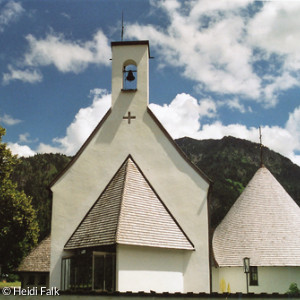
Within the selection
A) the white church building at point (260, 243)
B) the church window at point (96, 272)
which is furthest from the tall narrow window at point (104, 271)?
the white church building at point (260, 243)

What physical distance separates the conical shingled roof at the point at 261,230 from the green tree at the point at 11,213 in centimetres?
1341

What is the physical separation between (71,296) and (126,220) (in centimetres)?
553

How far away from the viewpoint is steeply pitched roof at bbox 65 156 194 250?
53.2 ft

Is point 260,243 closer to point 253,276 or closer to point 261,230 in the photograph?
point 261,230

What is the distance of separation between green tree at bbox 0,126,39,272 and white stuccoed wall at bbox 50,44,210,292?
31.6 ft

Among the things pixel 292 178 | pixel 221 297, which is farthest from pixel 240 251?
pixel 292 178

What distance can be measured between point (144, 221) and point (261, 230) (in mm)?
8633

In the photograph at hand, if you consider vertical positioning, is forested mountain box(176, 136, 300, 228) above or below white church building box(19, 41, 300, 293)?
above

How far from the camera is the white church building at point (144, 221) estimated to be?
53.6 feet

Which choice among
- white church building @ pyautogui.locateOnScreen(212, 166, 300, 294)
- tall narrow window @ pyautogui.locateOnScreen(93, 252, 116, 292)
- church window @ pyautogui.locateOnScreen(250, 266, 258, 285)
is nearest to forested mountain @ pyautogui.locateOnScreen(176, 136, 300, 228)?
white church building @ pyautogui.locateOnScreen(212, 166, 300, 294)

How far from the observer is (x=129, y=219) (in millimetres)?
16547

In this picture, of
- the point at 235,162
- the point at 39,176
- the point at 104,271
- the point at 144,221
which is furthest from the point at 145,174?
the point at 235,162

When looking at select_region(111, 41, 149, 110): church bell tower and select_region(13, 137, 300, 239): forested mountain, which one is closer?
select_region(111, 41, 149, 110): church bell tower

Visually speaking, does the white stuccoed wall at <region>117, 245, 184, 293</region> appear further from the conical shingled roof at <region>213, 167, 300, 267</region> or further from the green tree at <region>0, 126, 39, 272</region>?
the green tree at <region>0, 126, 39, 272</region>
